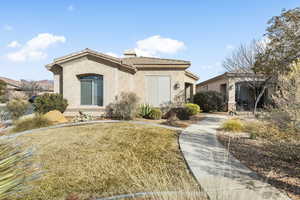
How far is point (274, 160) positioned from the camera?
4.81 metres

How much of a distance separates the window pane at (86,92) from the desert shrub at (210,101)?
11.3 m

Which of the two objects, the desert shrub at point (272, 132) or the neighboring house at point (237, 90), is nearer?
the desert shrub at point (272, 132)

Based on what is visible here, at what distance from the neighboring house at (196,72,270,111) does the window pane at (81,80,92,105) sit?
14.6 metres

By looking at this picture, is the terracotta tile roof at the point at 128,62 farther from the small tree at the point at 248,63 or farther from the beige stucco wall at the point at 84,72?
the small tree at the point at 248,63

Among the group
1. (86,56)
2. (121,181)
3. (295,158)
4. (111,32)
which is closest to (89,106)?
(86,56)

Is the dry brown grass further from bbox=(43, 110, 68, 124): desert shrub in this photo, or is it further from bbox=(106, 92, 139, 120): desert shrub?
bbox=(106, 92, 139, 120): desert shrub

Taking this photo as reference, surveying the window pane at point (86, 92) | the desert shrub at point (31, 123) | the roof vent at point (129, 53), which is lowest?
the desert shrub at point (31, 123)

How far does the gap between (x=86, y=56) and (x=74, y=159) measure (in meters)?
9.75

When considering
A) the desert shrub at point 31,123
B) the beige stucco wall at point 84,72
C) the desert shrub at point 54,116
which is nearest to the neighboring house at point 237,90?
the beige stucco wall at point 84,72

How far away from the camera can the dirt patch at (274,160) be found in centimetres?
356

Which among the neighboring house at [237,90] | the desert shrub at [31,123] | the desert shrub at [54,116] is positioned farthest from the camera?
the neighboring house at [237,90]

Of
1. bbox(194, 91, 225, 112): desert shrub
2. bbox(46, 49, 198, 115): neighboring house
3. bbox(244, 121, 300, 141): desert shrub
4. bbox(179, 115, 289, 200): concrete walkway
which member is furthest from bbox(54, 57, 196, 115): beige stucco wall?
bbox(244, 121, 300, 141): desert shrub

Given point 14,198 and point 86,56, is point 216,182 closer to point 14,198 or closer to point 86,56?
point 14,198

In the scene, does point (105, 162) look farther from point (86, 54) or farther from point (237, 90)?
point (237, 90)
